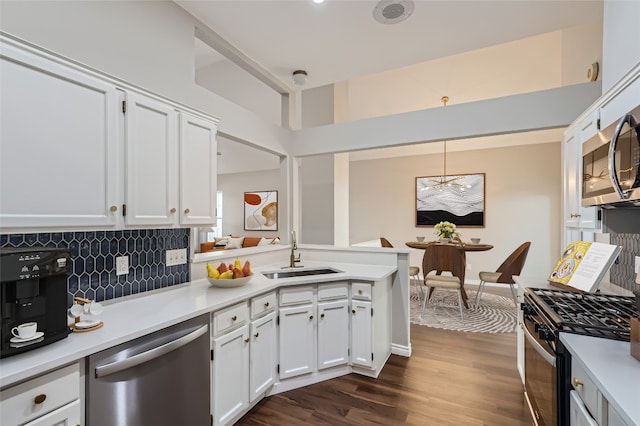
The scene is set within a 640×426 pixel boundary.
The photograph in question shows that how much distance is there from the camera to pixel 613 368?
3.28 ft

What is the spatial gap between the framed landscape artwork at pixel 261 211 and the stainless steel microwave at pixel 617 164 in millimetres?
6626

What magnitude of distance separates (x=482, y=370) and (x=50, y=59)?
369 cm

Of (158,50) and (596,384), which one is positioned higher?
(158,50)

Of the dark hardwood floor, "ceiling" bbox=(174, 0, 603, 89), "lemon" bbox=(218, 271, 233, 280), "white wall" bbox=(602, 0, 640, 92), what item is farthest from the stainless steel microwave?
"lemon" bbox=(218, 271, 233, 280)

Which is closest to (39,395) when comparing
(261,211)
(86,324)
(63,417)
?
(63,417)

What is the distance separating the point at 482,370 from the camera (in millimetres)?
2654

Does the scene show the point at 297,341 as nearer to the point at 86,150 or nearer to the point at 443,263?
the point at 86,150

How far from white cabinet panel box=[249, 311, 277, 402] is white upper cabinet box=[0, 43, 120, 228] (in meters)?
1.19

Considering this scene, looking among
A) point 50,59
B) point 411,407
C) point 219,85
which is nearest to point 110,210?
Result: point 50,59

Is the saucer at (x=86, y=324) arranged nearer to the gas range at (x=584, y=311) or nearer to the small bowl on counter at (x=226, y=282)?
the small bowl on counter at (x=226, y=282)

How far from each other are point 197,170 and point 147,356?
1194 mm

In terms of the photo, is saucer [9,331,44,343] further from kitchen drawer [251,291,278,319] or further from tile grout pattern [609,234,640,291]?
tile grout pattern [609,234,640,291]

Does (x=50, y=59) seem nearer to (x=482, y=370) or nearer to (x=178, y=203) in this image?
(x=178, y=203)

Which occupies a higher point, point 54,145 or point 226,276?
point 54,145
